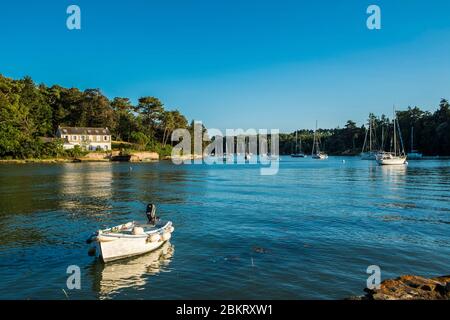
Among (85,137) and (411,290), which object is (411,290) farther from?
(85,137)

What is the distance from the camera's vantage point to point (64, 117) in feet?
497

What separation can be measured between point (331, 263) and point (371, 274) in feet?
6.93

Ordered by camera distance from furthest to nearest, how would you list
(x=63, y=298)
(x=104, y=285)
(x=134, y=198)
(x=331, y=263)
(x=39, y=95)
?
1. (x=39, y=95)
2. (x=134, y=198)
3. (x=331, y=263)
4. (x=104, y=285)
5. (x=63, y=298)

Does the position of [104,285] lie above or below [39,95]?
below

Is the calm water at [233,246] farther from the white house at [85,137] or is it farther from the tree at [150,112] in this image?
the tree at [150,112]

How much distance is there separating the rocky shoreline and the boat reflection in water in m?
9.21

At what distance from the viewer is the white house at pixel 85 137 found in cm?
13512

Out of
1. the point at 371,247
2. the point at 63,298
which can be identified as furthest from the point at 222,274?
the point at 371,247

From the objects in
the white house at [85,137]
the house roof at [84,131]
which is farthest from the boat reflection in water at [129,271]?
the house roof at [84,131]

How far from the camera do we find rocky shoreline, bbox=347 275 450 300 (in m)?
12.1

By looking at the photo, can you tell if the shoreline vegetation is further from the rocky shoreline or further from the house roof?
the rocky shoreline

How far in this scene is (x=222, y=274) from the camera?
17.1m

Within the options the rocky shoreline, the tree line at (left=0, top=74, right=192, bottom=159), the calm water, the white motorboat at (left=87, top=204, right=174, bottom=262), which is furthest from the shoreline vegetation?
the rocky shoreline
